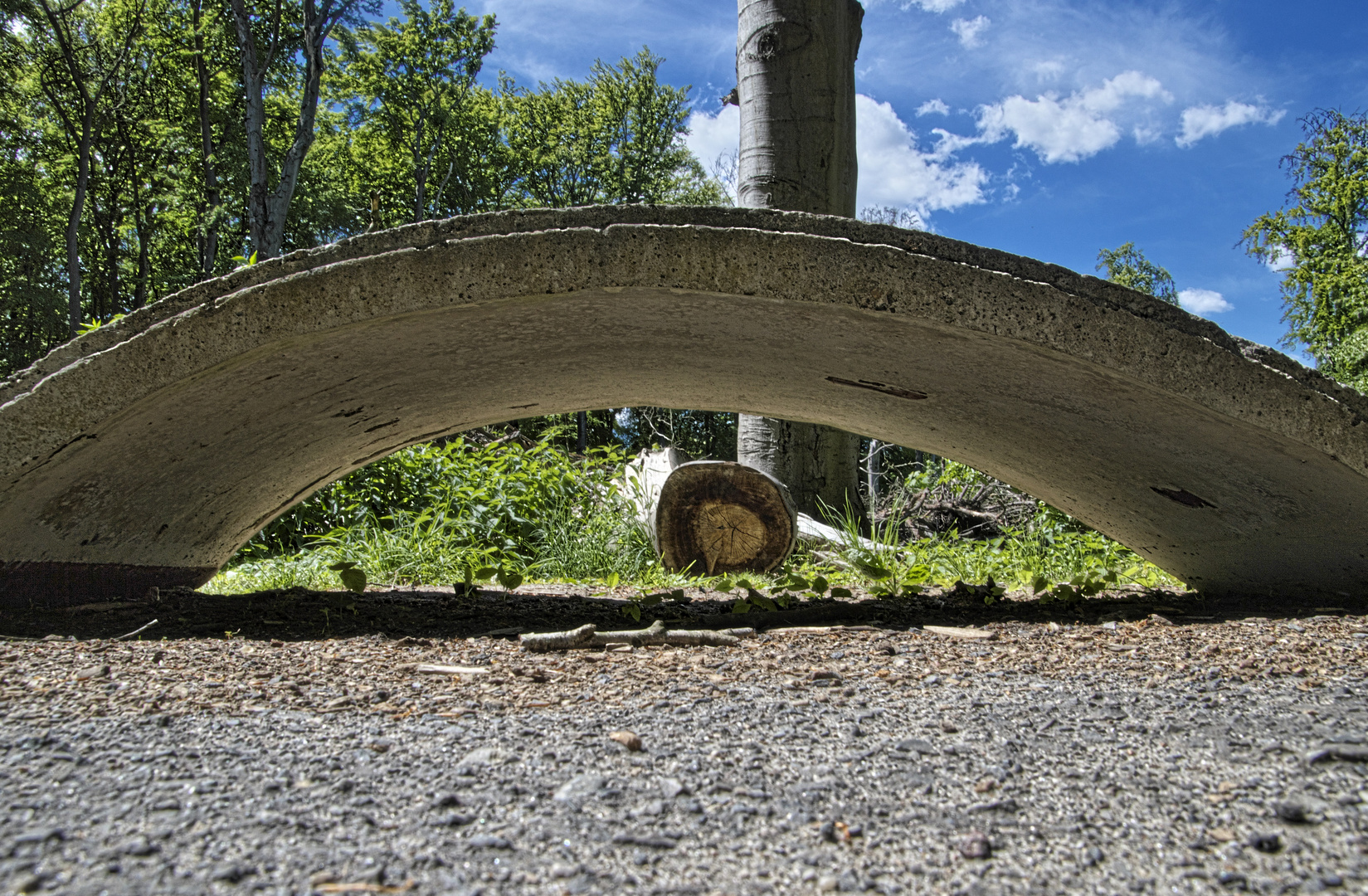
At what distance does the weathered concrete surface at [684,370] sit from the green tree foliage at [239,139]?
45.1ft

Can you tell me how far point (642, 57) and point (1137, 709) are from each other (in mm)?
34726

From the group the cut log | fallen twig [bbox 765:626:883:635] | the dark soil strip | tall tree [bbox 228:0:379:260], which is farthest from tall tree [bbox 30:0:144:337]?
fallen twig [bbox 765:626:883:635]

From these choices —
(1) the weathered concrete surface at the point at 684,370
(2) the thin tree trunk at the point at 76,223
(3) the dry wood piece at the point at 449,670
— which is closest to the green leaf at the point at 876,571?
(1) the weathered concrete surface at the point at 684,370

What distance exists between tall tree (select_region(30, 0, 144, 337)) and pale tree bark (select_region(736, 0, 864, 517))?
14412 mm

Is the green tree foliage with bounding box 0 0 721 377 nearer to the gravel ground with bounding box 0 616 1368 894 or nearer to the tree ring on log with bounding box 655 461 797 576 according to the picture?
the tree ring on log with bounding box 655 461 797 576

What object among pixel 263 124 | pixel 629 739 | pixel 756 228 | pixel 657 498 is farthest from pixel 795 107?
pixel 263 124

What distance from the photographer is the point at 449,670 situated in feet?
7.23

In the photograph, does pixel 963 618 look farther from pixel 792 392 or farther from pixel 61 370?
pixel 61 370

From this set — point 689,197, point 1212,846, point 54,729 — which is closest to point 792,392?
point 1212,846

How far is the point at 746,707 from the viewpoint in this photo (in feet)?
6.03

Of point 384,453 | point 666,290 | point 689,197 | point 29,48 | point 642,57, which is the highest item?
point 642,57

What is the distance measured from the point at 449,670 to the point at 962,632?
1.61m

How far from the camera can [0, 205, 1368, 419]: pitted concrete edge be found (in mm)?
2467

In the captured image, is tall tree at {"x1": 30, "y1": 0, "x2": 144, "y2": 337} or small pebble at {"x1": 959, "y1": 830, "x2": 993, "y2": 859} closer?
small pebble at {"x1": 959, "y1": 830, "x2": 993, "y2": 859}
